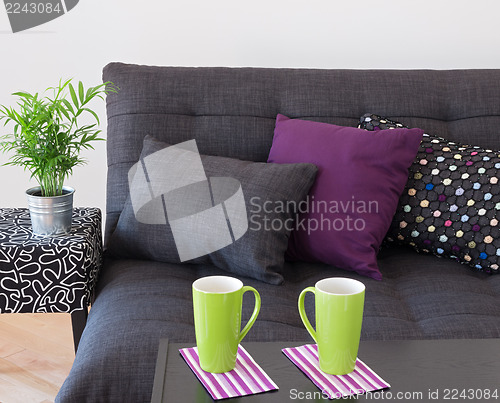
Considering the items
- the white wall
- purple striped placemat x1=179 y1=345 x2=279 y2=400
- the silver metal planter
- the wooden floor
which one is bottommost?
the wooden floor

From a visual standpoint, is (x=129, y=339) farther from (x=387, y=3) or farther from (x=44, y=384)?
(x=387, y=3)

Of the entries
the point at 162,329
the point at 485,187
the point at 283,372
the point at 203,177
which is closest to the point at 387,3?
the point at 485,187

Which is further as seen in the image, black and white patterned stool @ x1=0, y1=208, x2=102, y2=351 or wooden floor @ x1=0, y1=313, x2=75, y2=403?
wooden floor @ x1=0, y1=313, x2=75, y2=403

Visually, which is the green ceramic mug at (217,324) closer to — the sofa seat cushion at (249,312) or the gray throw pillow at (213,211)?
the sofa seat cushion at (249,312)

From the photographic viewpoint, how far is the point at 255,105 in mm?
1843

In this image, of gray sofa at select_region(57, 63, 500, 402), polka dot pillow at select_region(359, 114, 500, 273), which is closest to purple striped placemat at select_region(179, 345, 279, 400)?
gray sofa at select_region(57, 63, 500, 402)

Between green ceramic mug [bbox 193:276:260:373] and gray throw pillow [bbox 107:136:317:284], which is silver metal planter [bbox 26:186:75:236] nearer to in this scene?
gray throw pillow [bbox 107:136:317:284]

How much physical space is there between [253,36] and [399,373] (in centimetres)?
156

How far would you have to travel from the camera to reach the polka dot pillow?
1639mm

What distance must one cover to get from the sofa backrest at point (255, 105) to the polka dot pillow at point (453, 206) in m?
0.12

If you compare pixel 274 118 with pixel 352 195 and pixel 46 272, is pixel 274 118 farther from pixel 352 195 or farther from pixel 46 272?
pixel 46 272

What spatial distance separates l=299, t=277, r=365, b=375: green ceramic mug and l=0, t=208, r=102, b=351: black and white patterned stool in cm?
79

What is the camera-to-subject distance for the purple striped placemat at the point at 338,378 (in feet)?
3.03

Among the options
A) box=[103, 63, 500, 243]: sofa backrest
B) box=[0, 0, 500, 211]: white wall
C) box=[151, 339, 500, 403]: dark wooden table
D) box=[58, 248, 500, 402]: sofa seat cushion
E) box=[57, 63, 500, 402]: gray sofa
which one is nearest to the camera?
box=[151, 339, 500, 403]: dark wooden table
